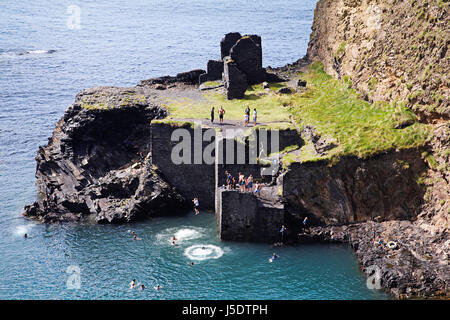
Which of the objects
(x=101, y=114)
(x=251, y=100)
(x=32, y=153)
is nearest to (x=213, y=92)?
(x=251, y=100)

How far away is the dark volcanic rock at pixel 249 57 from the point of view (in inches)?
3054

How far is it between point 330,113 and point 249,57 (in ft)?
57.1

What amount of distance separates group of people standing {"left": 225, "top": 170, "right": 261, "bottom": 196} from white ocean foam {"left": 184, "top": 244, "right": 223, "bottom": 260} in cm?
623

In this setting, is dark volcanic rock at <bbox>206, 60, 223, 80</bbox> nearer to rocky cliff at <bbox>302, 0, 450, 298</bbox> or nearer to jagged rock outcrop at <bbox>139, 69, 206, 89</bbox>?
jagged rock outcrop at <bbox>139, 69, 206, 89</bbox>

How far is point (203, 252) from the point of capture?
5619 cm

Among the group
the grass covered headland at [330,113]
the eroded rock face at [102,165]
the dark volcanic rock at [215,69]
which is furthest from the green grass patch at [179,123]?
the dark volcanic rock at [215,69]

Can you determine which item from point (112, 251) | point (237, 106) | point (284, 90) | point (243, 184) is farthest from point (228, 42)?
point (112, 251)

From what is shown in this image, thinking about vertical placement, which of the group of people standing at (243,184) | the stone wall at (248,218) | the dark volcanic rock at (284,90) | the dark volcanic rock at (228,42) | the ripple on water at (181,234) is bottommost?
the ripple on water at (181,234)

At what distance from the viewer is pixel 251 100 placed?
244 feet

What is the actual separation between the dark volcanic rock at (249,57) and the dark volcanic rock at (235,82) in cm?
337

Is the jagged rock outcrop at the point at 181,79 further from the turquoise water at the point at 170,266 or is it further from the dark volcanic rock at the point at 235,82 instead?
the turquoise water at the point at 170,266

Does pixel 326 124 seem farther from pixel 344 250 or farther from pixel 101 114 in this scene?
pixel 101 114

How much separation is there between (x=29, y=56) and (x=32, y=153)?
2321 inches

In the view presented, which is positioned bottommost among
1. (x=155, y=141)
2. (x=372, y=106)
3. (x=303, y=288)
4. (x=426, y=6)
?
(x=303, y=288)
